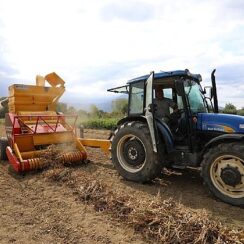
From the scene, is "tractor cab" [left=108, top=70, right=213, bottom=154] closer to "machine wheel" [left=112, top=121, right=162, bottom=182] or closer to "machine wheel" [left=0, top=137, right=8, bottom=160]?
"machine wheel" [left=112, top=121, right=162, bottom=182]

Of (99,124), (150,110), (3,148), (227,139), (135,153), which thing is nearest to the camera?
(227,139)

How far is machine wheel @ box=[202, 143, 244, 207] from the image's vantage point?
4.53m

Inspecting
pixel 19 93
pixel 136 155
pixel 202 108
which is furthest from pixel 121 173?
pixel 19 93

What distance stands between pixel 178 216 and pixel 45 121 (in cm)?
526

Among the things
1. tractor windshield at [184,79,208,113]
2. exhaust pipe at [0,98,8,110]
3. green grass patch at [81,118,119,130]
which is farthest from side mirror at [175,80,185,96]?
green grass patch at [81,118,119,130]

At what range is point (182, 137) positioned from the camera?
220 inches

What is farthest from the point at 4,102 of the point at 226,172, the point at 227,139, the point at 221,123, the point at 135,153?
the point at 226,172

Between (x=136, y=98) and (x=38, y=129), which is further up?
(x=136, y=98)

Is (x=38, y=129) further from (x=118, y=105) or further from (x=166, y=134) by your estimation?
(x=118, y=105)

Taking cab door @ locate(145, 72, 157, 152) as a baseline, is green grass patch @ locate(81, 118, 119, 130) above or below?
below

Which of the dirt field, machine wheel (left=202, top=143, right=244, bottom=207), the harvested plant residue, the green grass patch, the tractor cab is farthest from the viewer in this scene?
the green grass patch

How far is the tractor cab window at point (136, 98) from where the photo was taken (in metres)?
6.02

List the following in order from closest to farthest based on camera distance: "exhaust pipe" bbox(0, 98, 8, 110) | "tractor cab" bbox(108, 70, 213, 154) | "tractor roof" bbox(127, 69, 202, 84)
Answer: "tractor cab" bbox(108, 70, 213, 154)
"tractor roof" bbox(127, 69, 202, 84)
"exhaust pipe" bbox(0, 98, 8, 110)

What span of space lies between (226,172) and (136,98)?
2.34 m
